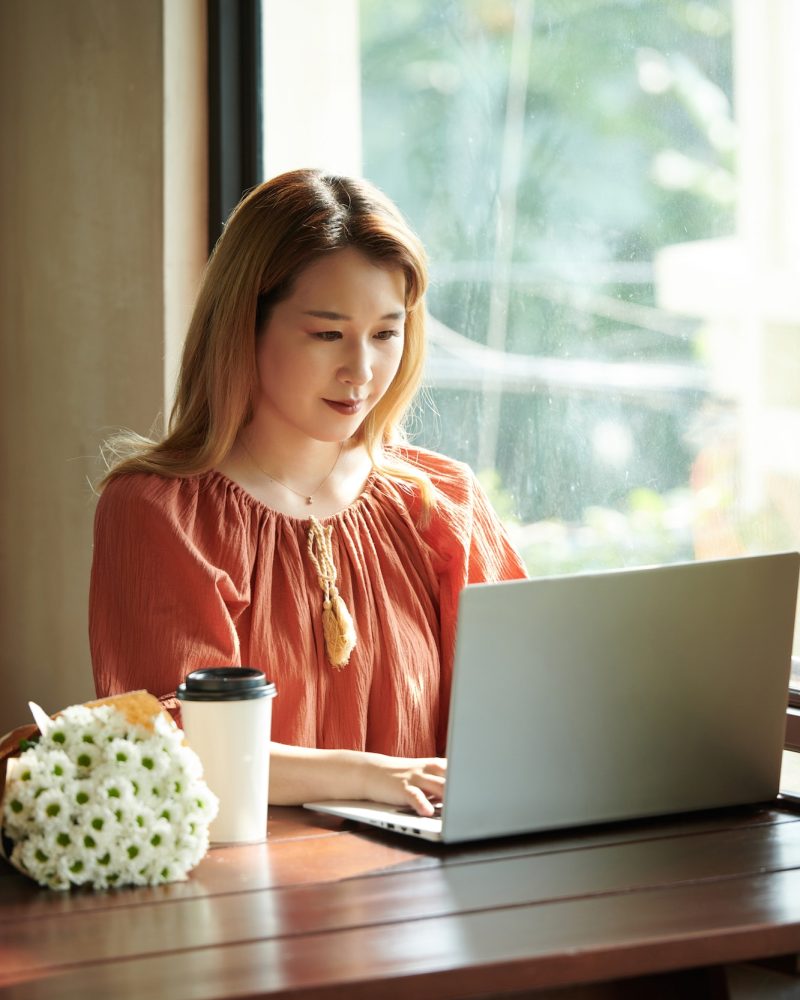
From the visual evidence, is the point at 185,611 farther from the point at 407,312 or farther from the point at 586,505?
the point at 586,505

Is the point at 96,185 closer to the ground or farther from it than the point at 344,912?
farther from it

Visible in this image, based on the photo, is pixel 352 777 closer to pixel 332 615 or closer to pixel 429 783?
pixel 429 783

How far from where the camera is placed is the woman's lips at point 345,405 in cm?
189


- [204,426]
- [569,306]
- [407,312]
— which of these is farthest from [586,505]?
[204,426]

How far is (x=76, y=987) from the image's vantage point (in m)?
1.02

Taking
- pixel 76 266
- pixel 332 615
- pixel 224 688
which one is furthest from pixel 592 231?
pixel 224 688

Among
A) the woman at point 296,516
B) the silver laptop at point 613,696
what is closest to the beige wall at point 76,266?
the woman at point 296,516

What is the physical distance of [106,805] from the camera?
1260 millimetres

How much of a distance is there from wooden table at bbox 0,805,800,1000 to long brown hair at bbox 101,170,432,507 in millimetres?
697

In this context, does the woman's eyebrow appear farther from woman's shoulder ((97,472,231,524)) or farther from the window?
the window

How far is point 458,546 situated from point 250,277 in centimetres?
48

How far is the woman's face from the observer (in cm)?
185

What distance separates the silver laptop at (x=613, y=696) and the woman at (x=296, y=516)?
38cm

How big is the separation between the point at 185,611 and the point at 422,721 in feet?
1.32
